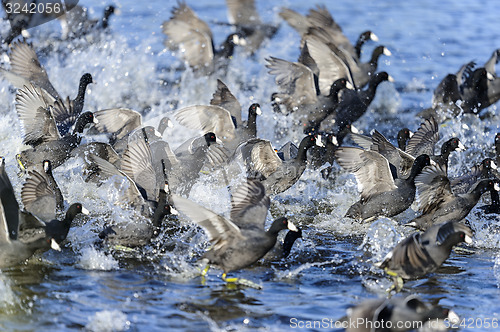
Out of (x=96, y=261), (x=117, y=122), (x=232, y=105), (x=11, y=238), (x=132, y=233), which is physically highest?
(x=232, y=105)

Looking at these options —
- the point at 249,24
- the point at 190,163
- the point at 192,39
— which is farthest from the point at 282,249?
the point at 249,24

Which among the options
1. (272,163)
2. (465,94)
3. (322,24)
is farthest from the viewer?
(322,24)

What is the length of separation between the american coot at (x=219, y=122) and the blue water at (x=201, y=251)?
0.95 m

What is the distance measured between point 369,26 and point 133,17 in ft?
16.5

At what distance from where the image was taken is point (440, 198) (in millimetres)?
7145

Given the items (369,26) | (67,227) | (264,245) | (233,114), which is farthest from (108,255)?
(369,26)

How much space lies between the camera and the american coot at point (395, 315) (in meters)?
4.54

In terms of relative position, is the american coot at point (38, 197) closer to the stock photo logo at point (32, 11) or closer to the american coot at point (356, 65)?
the american coot at point (356, 65)

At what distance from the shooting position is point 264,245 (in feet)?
18.9

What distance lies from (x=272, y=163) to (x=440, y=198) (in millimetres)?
1885

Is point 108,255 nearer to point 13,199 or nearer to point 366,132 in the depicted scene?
point 13,199

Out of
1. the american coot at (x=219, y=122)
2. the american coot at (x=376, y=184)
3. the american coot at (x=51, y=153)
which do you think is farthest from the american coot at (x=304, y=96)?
the american coot at (x=51, y=153)

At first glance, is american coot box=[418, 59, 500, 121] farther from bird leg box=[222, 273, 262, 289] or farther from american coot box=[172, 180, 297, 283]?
bird leg box=[222, 273, 262, 289]

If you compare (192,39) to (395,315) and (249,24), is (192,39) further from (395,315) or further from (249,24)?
(395,315)
